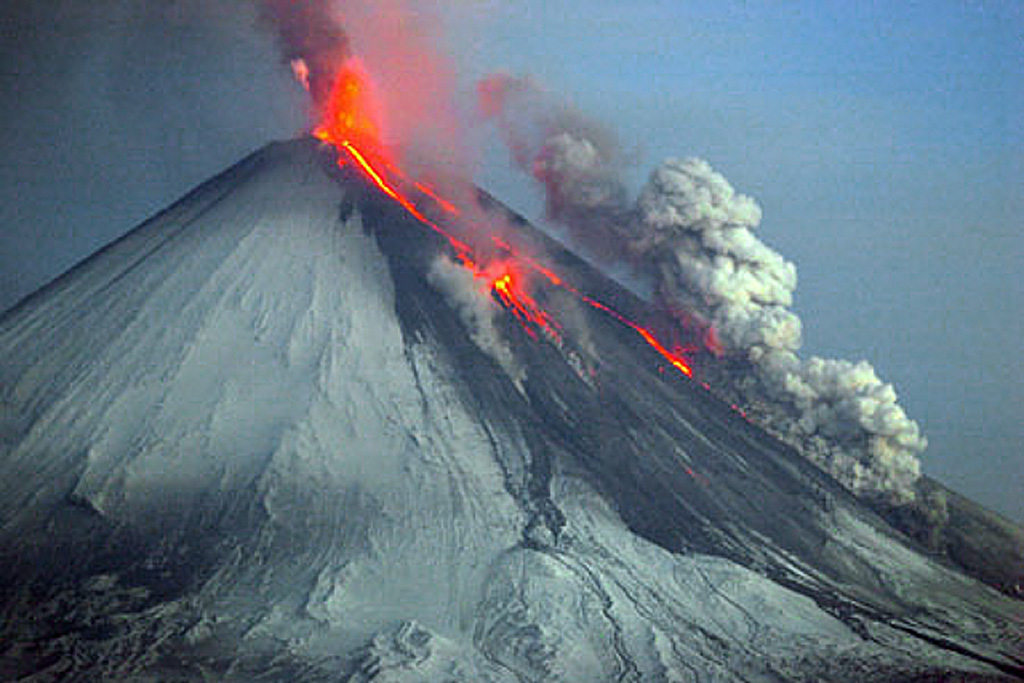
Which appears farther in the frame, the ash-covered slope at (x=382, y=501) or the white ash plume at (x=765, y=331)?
the white ash plume at (x=765, y=331)

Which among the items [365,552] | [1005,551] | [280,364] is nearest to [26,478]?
[280,364]

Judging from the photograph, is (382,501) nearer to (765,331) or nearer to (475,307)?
(475,307)

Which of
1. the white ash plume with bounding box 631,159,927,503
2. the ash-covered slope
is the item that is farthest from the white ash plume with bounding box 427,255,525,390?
the white ash plume with bounding box 631,159,927,503

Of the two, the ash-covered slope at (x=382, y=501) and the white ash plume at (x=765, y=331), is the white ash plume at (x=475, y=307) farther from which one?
the white ash plume at (x=765, y=331)

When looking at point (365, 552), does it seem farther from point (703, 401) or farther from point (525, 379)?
point (703, 401)

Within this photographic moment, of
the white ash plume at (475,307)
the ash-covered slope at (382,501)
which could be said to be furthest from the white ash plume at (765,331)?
the white ash plume at (475,307)

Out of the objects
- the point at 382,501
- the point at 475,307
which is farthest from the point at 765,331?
the point at 382,501

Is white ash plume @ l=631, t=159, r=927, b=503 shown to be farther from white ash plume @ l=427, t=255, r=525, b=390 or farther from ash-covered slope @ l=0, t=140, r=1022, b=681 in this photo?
white ash plume @ l=427, t=255, r=525, b=390
